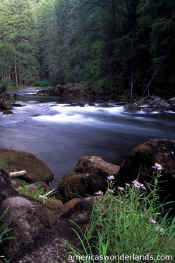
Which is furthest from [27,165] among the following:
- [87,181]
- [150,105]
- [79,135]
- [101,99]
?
[101,99]

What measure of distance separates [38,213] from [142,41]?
2018 centimetres

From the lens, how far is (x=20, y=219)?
1530 mm

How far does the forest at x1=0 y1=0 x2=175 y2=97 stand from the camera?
15461mm

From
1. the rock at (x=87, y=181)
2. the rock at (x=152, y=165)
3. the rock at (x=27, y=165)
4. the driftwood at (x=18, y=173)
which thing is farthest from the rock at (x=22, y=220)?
the rock at (x=27, y=165)

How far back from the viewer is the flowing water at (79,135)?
6.50 m

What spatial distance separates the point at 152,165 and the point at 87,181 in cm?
141

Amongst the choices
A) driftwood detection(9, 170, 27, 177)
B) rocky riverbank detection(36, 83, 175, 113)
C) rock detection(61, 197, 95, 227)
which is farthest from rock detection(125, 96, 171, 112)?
rock detection(61, 197, 95, 227)

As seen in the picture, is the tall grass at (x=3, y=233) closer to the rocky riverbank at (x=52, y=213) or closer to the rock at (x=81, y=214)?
the rocky riverbank at (x=52, y=213)

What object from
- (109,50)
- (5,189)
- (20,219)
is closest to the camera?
(20,219)

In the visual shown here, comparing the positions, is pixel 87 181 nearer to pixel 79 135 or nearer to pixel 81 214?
pixel 81 214

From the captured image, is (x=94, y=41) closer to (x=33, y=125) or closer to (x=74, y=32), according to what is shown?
(x=74, y=32)

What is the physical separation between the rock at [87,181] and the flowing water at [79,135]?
0.97 meters

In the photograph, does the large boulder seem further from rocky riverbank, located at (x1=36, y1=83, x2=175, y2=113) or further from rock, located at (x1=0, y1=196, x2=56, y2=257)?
rocky riverbank, located at (x1=36, y1=83, x2=175, y2=113)

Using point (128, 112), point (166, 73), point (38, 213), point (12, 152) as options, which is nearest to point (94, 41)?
point (166, 73)
